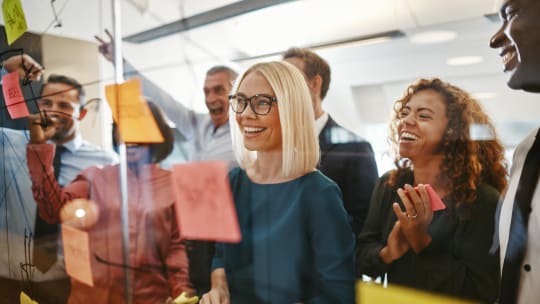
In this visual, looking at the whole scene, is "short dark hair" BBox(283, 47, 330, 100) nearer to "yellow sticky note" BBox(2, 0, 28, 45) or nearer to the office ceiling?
the office ceiling

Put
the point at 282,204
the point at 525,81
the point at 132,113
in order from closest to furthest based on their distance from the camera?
the point at 525,81
the point at 282,204
the point at 132,113

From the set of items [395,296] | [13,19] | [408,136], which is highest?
[13,19]

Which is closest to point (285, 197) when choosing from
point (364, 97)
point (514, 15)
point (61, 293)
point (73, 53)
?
point (364, 97)

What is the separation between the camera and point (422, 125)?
818 millimetres

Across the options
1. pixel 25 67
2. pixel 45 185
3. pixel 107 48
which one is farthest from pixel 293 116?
pixel 25 67

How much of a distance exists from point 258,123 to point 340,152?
223mm

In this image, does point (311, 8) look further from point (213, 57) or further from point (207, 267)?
point (207, 267)

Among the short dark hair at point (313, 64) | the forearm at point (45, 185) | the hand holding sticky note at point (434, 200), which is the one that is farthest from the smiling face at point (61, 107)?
the hand holding sticky note at point (434, 200)

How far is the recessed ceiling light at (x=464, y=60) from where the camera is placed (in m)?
0.76

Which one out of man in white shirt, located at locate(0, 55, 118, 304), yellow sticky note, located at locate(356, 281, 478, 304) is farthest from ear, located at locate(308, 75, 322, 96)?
man in white shirt, located at locate(0, 55, 118, 304)

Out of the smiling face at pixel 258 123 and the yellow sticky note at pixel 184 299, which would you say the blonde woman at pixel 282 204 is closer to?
the smiling face at pixel 258 123

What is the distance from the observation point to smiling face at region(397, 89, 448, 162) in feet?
2.62

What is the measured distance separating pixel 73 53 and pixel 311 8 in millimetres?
994

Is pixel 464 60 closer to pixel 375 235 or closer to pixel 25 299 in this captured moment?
pixel 375 235
